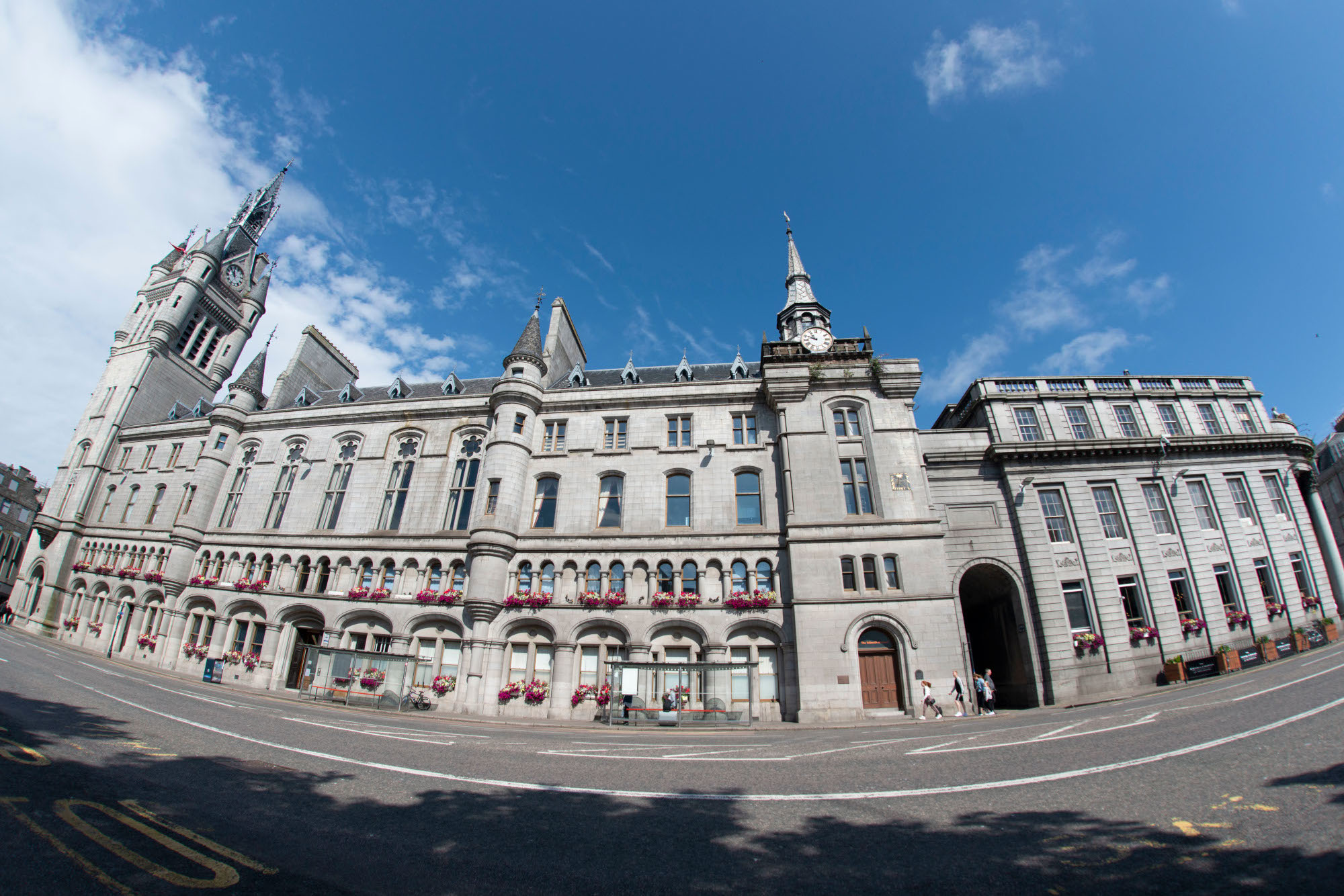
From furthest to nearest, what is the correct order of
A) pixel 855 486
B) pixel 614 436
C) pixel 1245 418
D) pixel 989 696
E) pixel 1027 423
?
pixel 1245 418 < pixel 614 436 < pixel 1027 423 < pixel 855 486 < pixel 989 696

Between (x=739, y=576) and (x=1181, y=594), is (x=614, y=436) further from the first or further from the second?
(x=1181, y=594)

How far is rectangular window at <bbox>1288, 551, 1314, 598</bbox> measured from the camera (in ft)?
87.6

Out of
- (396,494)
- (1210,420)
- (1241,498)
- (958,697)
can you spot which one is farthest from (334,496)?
(1210,420)

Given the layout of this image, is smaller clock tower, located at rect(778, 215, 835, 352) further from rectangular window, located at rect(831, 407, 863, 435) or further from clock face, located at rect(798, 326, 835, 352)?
rectangular window, located at rect(831, 407, 863, 435)

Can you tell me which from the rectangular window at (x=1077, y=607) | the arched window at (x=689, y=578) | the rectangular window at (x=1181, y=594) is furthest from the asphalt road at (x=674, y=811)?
the rectangular window at (x=1181, y=594)

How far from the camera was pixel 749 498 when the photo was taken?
27.1 metres

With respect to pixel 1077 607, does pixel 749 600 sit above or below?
below

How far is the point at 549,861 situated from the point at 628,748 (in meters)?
8.51

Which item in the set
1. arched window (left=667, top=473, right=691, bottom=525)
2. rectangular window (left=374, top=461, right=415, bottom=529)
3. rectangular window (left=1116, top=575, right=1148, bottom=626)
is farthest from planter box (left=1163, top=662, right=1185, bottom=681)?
rectangular window (left=374, top=461, right=415, bottom=529)

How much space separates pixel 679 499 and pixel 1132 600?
22.5 m

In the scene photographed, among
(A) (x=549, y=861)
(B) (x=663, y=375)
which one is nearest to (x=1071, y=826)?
(A) (x=549, y=861)

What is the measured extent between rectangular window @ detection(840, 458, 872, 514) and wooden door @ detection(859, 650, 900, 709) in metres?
6.49

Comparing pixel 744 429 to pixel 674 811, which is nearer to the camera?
pixel 674 811

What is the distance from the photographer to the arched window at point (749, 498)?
2664 centimetres
